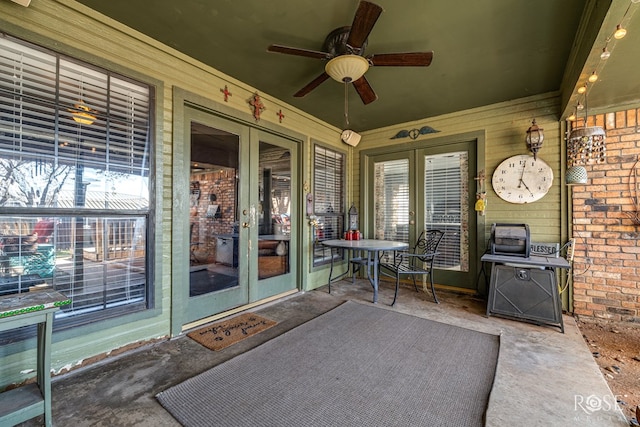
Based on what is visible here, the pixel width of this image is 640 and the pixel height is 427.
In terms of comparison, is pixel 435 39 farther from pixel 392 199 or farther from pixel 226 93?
pixel 392 199

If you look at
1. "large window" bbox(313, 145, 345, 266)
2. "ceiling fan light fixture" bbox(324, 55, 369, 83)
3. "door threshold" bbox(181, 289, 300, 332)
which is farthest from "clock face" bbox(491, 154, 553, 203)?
"door threshold" bbox(181, 289, 300, 332)

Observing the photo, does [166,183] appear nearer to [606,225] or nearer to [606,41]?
[606,41]

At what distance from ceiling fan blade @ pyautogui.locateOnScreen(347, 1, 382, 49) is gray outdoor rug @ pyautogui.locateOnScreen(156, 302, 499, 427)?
241 cm

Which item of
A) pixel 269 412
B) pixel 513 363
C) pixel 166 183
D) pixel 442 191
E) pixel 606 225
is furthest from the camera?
pixel 442 191

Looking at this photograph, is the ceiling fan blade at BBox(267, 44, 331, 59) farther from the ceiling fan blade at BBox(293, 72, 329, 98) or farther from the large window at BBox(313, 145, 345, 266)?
the large window at BBox(313, 145, 345, 266)

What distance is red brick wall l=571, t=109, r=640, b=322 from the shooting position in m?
3.02

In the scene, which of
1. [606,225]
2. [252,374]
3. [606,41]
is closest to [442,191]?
[606,225]

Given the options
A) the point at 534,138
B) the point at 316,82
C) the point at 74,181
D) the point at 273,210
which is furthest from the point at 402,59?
the point at 74,181

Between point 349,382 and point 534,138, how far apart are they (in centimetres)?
344

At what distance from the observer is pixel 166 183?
2572 millimetres

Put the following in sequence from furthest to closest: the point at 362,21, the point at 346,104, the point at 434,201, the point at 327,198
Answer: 1. the point at 327,198
2. the point at 434,201
3. the point at 346,104
4. the point at 362,21

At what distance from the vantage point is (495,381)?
192 centimetres

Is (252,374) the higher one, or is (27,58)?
(27,58)

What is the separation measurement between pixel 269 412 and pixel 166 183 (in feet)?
6.72
